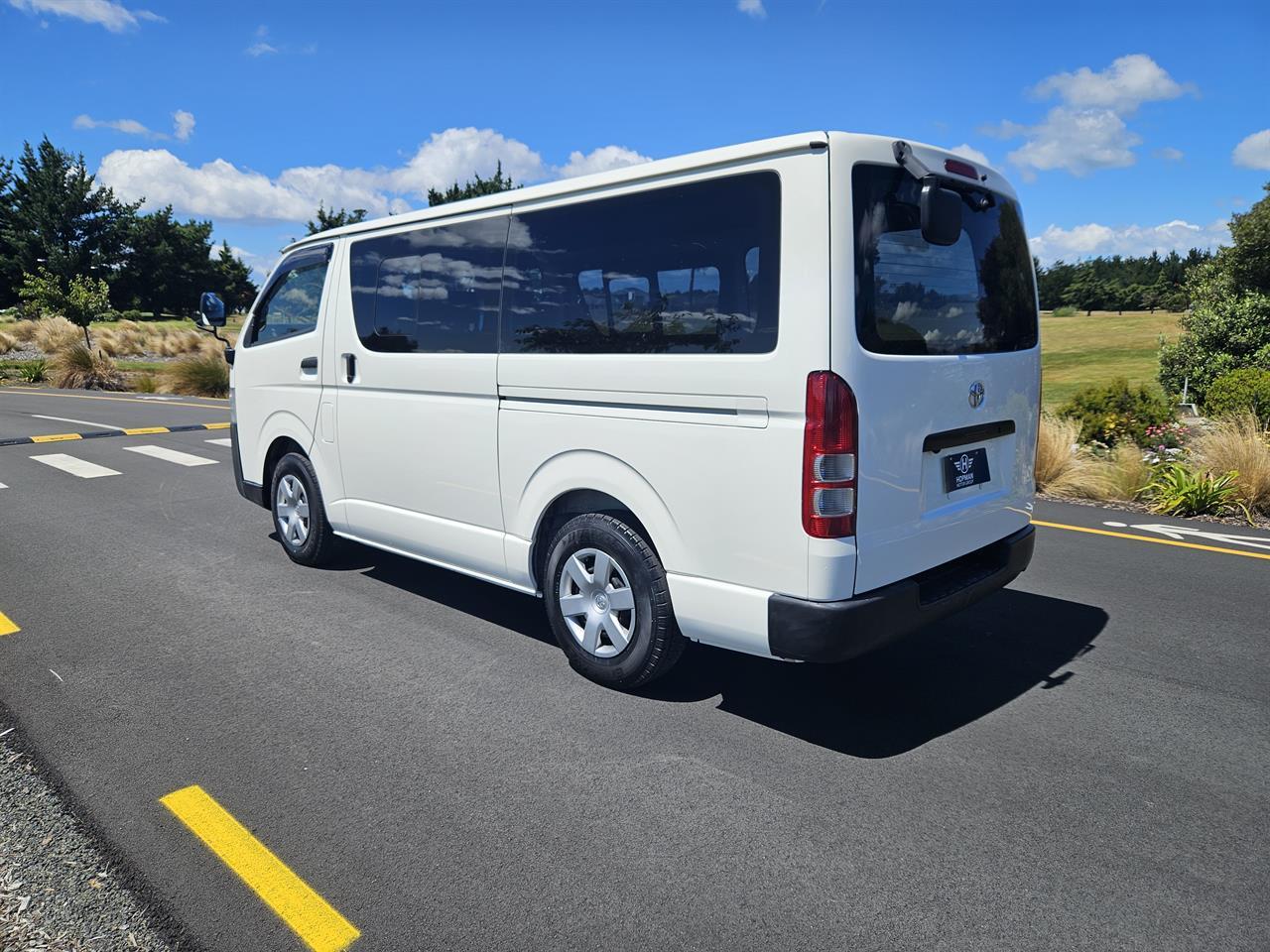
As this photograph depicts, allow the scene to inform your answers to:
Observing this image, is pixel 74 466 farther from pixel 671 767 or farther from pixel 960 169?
pixel 960 169

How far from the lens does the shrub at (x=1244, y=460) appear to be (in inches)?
312

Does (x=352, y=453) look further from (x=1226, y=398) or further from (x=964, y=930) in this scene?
(x=1226, y=398)

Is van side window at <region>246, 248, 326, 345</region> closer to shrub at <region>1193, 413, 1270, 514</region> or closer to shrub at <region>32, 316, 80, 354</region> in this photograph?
shrub at <region>1193, 413, 1270, 514</region>

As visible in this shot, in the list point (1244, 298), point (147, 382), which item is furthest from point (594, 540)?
point (1244, 298)

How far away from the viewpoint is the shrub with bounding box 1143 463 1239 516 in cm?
791

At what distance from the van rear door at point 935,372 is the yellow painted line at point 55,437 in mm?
12694

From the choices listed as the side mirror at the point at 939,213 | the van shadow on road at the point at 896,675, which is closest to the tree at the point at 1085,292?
the van shadow on road at the point at 896,675

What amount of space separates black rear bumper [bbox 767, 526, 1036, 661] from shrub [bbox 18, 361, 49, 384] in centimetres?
2699

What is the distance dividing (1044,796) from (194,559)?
561cm

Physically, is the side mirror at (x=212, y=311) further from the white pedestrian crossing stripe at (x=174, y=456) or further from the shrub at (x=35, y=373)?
the shrub at (x=35, y=373)

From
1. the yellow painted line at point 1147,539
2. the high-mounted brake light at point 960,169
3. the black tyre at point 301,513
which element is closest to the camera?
the high-mounted brake light at point 960,169

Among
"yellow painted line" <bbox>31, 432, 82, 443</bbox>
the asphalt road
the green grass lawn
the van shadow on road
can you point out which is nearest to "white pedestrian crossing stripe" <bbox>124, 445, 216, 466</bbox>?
"yellow painted line" <bbox>31, 432, 82, 443</bbox>

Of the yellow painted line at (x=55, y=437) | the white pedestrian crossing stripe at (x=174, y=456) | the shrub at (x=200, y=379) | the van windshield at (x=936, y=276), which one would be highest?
the van windshield at (x=936, y=276)

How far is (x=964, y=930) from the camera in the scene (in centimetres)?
244
